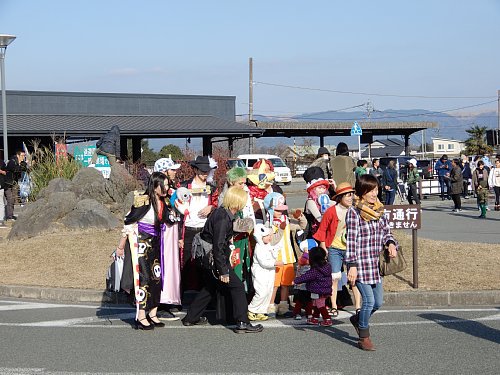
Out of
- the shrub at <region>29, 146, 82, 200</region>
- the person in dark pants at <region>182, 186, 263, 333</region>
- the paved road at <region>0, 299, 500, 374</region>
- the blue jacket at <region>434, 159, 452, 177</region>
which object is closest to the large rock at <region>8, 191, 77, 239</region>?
the shrub at <region>29, 146, 82, 200</region>

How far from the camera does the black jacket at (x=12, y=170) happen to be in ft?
64.8

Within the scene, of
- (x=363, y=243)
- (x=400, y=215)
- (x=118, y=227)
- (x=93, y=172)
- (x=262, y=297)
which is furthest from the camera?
(x=93, y=172)

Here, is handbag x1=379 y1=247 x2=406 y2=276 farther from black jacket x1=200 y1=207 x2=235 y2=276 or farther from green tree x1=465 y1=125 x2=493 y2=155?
green tree x1=465 y1=125 x2=493 y2=155

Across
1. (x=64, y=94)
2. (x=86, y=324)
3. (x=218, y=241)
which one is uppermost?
(x=64, y=94)

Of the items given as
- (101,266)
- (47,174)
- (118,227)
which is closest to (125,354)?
(101,266)

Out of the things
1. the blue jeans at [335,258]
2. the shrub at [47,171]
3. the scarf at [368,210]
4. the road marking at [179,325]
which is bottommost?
the road marking at [179,325]

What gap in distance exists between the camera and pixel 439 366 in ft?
21.9

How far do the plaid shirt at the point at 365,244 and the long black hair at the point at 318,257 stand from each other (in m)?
1.23

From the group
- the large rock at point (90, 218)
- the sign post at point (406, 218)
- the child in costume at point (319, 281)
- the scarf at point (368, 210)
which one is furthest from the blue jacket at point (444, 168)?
the scarf at point (368, 210)

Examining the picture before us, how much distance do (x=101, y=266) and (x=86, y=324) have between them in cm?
335

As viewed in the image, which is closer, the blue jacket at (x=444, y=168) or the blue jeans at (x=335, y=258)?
the blue jeans at (x=335, y=258)

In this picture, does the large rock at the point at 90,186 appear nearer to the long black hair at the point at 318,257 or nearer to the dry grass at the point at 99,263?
the dry grass at the point at 99,263

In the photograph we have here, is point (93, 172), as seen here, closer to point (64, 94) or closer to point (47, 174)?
point (47, 174)

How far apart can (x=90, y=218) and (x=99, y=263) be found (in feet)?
11.9
